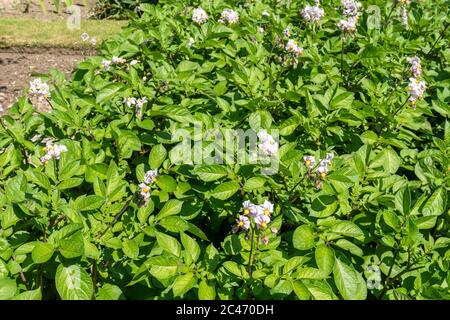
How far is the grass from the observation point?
5.64m

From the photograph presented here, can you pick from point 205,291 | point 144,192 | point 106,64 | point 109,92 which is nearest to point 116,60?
point 106,64

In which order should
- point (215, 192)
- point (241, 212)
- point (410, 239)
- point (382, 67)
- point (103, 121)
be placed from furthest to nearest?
point (382, 67)
point (103, 121)
point (241, 212)
point (215, 192)
point (410, 239)

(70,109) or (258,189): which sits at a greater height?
(70,109)

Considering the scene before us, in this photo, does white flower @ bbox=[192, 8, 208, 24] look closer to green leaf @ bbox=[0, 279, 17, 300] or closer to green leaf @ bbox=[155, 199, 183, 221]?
green leaf @ bbox=[155, 199, 183, 221]

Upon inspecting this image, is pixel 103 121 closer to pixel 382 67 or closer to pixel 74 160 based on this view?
pixel 74 160

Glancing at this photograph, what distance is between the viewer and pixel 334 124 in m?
2.28

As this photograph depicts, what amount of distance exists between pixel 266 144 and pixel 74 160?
0.74 metres

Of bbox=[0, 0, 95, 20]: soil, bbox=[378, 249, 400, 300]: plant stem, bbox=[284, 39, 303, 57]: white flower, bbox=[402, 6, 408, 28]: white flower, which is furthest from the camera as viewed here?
bbox=[0, 0, 95, 20]: soil

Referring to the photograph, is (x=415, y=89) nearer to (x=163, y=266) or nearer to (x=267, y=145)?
(x=267, y=145)

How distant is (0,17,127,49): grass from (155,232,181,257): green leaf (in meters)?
4.44

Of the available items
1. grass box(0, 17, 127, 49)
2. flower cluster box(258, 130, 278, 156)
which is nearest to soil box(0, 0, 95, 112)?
grass box(0, 17, 127, 49)

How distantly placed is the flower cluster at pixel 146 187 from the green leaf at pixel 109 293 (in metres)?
0.33
